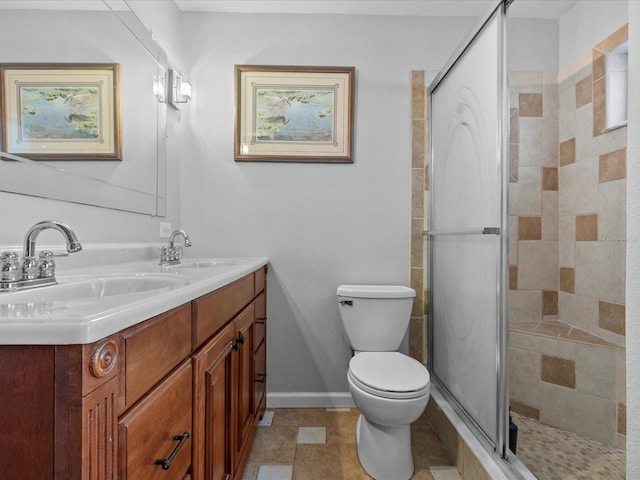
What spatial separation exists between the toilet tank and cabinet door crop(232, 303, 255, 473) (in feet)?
1.83

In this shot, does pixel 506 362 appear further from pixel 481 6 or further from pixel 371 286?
pixel 481 6

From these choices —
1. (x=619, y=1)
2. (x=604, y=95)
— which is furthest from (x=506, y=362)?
(x=619, y=1)

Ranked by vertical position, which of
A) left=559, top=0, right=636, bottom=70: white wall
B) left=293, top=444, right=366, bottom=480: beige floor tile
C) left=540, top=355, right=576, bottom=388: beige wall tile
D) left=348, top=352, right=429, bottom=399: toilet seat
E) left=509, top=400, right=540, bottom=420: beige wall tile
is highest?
left=559, top=0, right=636, bottom=70: white wall

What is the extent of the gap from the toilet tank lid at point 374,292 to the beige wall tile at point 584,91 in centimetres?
141

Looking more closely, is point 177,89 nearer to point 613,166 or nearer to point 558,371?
point 613,166

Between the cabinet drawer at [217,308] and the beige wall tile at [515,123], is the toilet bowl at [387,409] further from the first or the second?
the beige wall tile at [515,123]

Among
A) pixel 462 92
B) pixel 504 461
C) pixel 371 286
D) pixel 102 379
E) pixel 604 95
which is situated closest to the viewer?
pixel 102 379

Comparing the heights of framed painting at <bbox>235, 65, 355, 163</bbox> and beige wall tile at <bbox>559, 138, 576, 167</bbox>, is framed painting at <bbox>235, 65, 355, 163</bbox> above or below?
above

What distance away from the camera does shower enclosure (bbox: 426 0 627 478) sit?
130 centimetres

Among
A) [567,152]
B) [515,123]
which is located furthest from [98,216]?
[567,152]

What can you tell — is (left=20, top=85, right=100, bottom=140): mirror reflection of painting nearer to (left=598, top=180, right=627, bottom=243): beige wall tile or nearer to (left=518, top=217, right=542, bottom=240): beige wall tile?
(left=518, top=217, right=542, bottom=240): beige wall tile

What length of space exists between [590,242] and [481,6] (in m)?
1.48

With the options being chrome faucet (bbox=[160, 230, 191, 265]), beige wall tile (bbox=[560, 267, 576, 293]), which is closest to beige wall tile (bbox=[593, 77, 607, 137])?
beige wall tile (bbox=[560, 267, 576, 293])

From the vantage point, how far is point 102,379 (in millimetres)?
491
